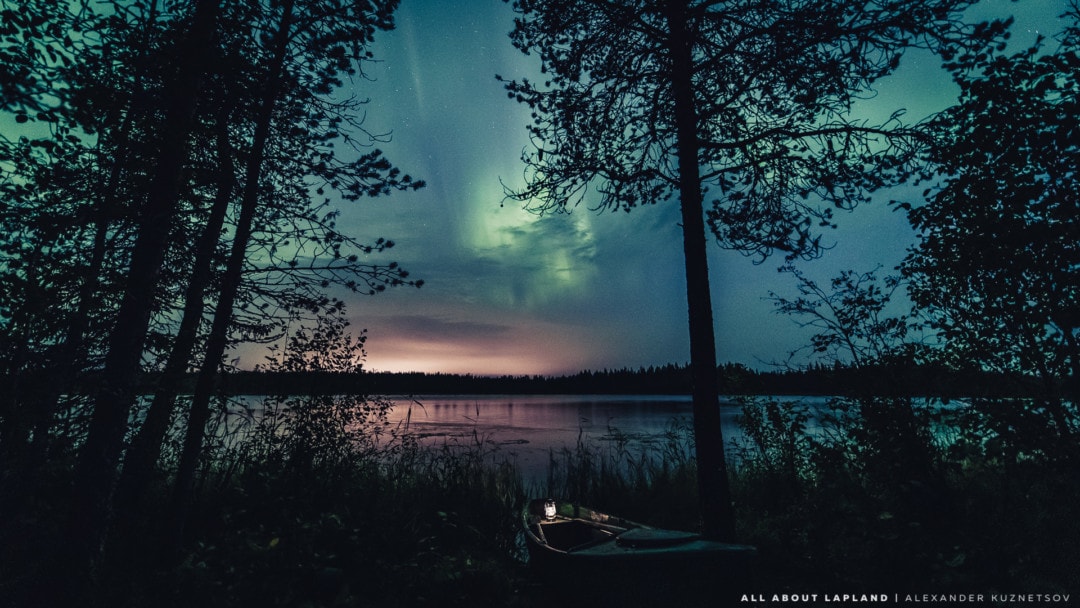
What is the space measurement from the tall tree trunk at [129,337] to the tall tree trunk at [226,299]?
91 centimetres

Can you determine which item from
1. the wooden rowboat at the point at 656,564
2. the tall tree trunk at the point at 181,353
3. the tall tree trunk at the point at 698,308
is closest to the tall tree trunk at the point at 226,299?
the tall tree trunk at the point at 181,353

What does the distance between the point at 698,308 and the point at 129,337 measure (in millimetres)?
7148

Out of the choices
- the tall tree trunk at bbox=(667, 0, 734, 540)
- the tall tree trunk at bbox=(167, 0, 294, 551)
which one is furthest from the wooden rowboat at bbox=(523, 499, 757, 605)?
the tall tree trunk at bbox=(167, 0, 294, 551)

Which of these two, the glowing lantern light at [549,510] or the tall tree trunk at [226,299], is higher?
the tall tree trunk at [226,299]

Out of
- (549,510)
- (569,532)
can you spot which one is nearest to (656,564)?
(569,532)

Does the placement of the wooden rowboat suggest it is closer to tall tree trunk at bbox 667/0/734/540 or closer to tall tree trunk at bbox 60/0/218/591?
tall tree trunk at bbox 667/0/734/540

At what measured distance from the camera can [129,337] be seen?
4.67m

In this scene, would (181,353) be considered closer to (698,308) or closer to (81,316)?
(81,316)

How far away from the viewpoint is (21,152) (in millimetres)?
4172

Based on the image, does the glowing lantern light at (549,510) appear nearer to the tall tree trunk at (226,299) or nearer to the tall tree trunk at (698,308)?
the tall tree trunk at (698,308)

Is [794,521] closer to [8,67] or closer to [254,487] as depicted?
[254,487]

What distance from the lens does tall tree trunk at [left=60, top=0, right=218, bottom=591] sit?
4.52 m

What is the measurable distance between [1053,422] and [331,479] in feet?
35.5

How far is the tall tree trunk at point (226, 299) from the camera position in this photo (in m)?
5.63
